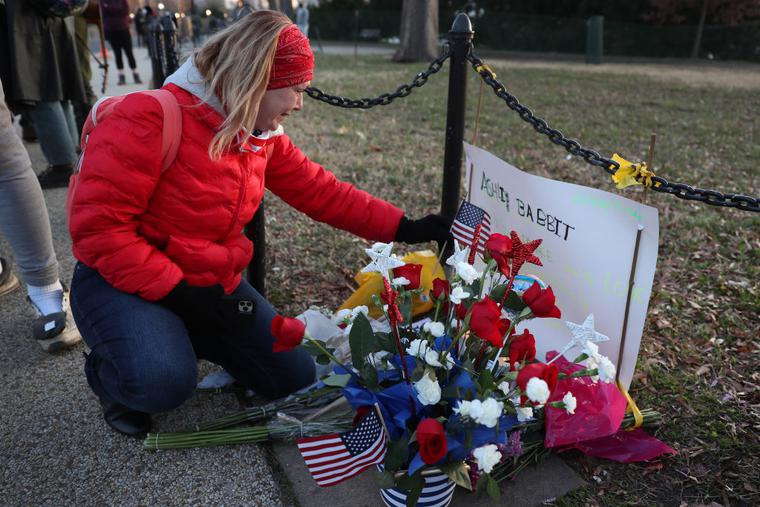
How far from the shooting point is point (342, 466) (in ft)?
5.76

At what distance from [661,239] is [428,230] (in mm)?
2478

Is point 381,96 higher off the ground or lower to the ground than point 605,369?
higher

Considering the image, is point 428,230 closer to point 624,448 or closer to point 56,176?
point 624,448

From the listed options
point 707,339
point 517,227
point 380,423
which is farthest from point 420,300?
point 707,339

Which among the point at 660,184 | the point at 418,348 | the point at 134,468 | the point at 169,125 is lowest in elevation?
the point at 134,468

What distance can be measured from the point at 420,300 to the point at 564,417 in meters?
0.89

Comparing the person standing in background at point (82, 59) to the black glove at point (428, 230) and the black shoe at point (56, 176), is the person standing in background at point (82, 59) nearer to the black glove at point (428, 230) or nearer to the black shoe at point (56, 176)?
the black shoe at point (56, 176)

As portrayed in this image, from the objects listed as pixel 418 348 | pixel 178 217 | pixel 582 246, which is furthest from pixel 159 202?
pixel 582 246

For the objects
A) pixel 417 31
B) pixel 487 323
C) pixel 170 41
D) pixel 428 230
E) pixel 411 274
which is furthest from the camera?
pixel 417 31

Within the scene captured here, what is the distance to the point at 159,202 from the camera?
217 centimetres

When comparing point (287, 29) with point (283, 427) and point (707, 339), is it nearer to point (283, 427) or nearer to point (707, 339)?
point (283, 427)

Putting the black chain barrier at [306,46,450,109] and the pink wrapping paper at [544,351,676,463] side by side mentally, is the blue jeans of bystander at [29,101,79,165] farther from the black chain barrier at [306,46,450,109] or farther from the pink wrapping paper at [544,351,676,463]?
the pink wrapping paper at [544,351,676,463]

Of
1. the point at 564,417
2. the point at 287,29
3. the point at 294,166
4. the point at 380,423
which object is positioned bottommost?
the point at 564,417

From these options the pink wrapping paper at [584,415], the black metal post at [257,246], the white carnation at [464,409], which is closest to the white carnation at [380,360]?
the white carnation at [464,409]
